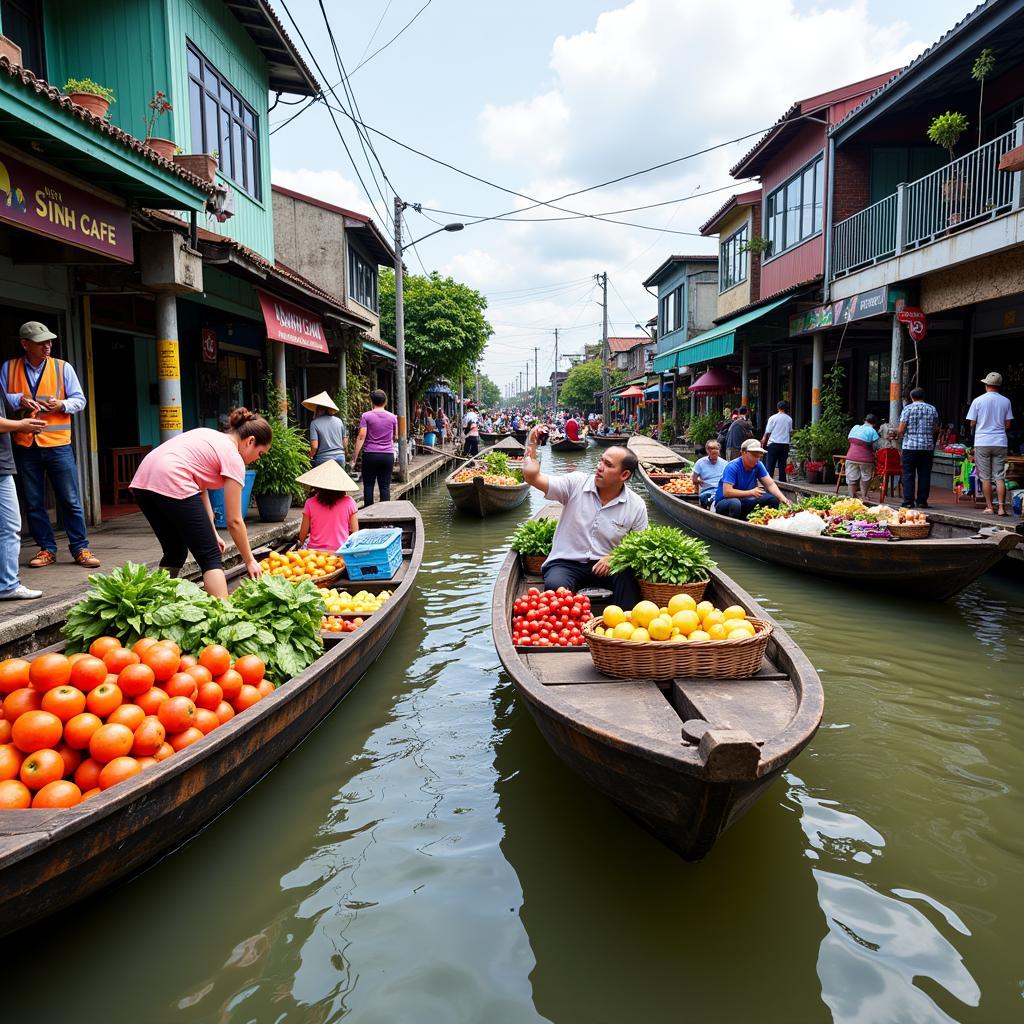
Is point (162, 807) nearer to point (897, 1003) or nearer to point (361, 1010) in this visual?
point (361, 1010)

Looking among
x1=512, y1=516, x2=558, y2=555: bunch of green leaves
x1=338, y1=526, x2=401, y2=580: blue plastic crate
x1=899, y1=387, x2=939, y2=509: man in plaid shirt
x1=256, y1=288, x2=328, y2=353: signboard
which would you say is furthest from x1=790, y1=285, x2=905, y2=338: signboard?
x1=338, y1=526, x2=401, y2=580: blue plastic crate

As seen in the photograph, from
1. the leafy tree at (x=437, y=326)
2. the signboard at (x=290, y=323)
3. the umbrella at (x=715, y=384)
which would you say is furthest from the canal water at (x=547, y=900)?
the leafy tree at (x=437, y=326)

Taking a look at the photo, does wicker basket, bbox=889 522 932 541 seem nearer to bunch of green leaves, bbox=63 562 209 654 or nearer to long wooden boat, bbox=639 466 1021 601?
long wooden boat, bbox=639 466 1021 601

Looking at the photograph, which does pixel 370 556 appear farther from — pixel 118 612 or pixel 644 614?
pixel 644 614

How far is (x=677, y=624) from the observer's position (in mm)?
4117

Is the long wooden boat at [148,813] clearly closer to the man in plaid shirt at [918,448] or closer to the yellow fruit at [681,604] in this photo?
the yellow fruit at [681,604]

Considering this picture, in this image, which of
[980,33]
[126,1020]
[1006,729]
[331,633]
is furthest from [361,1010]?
[980,33]

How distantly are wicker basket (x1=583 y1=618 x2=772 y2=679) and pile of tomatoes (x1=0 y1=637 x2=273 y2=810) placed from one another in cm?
186

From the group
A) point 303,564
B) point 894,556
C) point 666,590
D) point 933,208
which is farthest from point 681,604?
point 933,208

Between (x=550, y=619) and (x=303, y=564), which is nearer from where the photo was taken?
(x=550, y=619)

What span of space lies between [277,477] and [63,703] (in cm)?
742

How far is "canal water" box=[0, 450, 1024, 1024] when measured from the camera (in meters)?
2.76

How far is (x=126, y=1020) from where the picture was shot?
267 cm

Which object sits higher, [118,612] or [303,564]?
[118,612]
